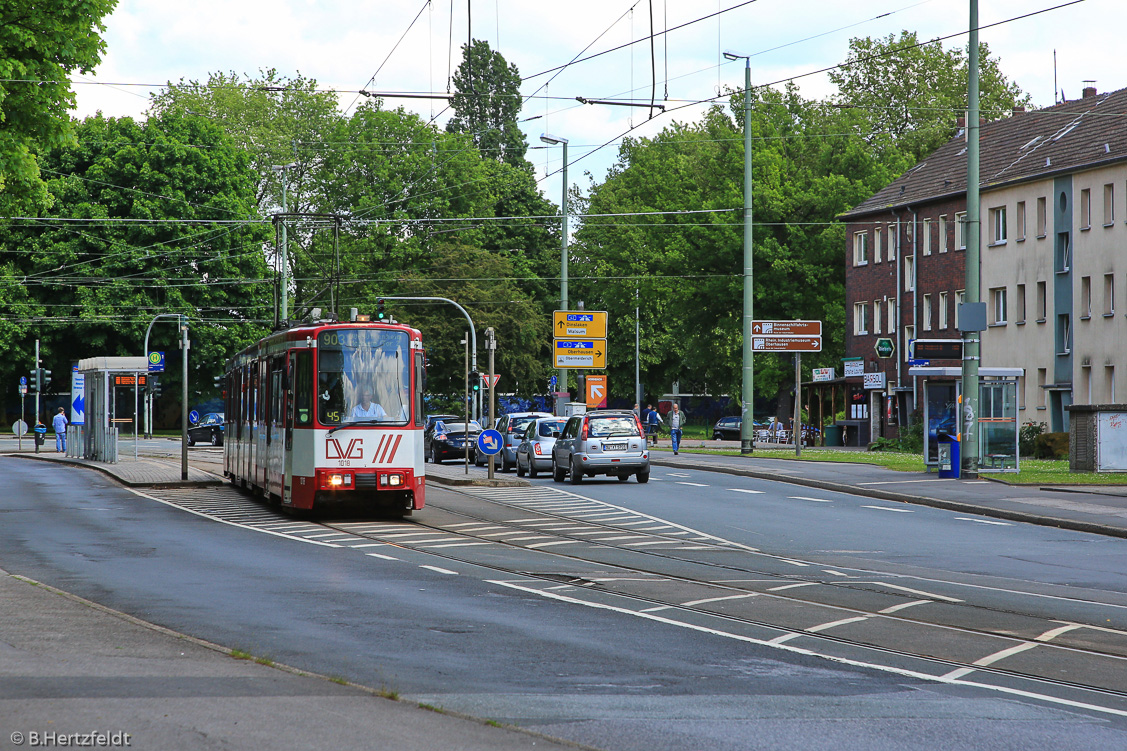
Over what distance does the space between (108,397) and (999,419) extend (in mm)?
24787

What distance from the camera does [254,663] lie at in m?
8.26

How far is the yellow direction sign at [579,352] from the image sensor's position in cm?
4444

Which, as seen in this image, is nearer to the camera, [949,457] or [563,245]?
[949,457]

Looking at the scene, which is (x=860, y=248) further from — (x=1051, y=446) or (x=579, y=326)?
(x=1051, y=446)

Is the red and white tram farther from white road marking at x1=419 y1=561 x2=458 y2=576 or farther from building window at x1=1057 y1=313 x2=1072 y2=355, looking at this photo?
building window at x1=1057 y1=313 x2=1072 y2=355

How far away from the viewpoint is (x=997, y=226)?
55.7 meters

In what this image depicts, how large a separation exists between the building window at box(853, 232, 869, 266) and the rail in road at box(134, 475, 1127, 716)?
1768 inches

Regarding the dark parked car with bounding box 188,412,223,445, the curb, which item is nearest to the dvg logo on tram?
the curb

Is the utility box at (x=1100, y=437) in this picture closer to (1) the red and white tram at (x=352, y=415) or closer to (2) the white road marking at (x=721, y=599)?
(1) the red and white tram at (x=352, y=415)

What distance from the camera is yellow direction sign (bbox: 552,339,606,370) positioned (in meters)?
44.4

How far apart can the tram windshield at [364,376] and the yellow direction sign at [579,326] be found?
940 inches

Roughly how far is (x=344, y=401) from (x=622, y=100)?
13.5 m

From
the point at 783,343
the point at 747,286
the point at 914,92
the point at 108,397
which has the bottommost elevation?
the point at 108,397

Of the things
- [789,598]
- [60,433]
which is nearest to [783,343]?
[60,433]
